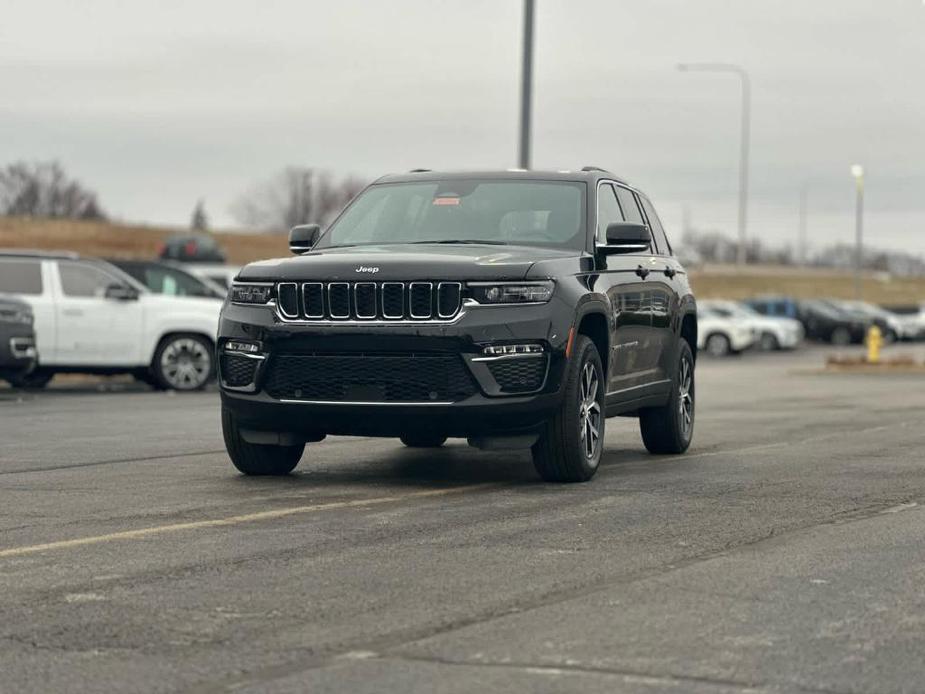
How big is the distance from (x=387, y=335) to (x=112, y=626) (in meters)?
4.04

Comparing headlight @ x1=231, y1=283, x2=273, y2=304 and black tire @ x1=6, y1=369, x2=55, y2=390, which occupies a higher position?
headlight @ x1=231, y1=283, x2=273, y2=304

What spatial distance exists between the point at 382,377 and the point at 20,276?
13.5 metres

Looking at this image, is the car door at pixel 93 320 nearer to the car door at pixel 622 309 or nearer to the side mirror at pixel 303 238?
the side mirror at pixel 303 238

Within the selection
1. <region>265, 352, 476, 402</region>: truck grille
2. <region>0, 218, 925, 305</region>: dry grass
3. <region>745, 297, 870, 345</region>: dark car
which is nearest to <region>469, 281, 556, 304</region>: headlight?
<region>265, 352, 476, 402</region>: truck grille

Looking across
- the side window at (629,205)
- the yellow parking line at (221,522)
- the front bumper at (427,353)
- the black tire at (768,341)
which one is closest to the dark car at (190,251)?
the black tire at (768,341)

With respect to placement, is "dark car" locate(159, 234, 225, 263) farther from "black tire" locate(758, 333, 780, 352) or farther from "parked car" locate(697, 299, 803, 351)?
"black tire" locate(758, 333, 780, 352)

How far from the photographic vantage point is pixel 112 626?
6055mm

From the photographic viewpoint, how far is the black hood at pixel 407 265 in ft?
32.8

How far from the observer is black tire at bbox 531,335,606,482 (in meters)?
10.3

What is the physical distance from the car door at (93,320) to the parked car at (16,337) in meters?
1.83

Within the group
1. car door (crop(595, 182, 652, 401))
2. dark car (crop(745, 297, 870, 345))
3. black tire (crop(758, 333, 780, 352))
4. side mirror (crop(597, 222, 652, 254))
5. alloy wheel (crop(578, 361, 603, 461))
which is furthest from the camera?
dark car (crop(745, 297, 870, 345))

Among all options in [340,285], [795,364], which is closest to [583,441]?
[340,285]

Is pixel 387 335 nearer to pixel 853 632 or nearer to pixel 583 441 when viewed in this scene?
pixel 583 441

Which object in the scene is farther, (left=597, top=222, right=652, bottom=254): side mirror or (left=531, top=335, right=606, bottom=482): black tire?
(left=597, top=222, right=652, bottom=254): side mirror
